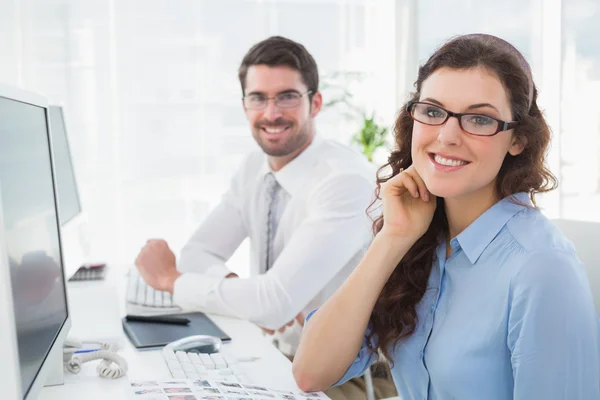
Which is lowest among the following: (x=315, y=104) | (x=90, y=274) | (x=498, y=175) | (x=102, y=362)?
(x=90, y=274)

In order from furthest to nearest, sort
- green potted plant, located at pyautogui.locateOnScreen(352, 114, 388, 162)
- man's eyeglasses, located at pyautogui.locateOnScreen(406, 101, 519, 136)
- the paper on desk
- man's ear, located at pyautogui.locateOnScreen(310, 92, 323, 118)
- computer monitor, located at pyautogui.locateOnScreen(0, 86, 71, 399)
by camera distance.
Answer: green potted plant, located at pyautogui.locateOnScreen(352, 114, 388, 162)
man's ear, located at pyautogui.locateOnScreen(310, 92, 323, 118)
man's eyeglasses, located at pyautogui.locateOnScreen(406, 101, 519, 136)
the paper on desk
computer monitor, located at pyautogui.locateOnScreen(0, 86, 71, 399)

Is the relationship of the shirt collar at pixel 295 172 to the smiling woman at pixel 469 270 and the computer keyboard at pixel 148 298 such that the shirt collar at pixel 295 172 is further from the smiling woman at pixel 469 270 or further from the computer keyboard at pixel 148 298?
the smiling woman at pixel 469 270

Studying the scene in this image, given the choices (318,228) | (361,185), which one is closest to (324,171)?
(361,185)

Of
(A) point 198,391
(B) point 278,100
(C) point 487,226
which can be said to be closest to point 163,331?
(A) point 198,391

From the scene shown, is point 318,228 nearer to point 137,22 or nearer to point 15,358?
point 15,358

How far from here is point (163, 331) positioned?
5.29 ft

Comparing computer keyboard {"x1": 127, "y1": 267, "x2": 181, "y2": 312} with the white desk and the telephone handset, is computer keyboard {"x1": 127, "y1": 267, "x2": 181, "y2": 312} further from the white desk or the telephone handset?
the telephone handset

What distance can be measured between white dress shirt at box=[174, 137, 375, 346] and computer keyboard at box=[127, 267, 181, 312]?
0.16ft

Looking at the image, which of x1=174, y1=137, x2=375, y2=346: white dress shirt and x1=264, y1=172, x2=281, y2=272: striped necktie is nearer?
x1=174, y1=137, x2=375, y2=346: white dress shirt

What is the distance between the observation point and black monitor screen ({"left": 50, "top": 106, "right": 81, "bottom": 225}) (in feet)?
6.29

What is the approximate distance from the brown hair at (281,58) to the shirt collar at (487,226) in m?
1.17

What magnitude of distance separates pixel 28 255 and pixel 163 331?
748 millimetres

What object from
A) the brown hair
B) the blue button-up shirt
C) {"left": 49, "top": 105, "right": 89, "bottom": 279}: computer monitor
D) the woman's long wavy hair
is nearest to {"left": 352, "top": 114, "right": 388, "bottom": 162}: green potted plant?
the brown hair

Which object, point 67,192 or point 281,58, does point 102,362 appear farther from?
point 281,58
